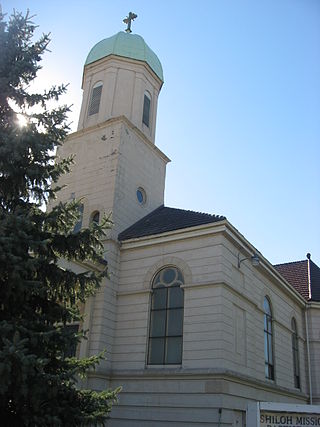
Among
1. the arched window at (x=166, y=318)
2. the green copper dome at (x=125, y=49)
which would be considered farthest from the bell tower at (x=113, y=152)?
the arched window at (x=166, y=318)

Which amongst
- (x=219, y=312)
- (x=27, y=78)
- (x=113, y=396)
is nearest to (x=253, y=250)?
(x=219, y=312)

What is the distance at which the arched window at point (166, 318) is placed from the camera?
53.1 feet

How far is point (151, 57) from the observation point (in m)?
24.6

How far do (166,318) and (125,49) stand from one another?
1473cm

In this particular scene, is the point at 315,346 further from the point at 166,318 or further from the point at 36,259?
the point at 36,259

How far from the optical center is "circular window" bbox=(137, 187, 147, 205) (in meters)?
21.7

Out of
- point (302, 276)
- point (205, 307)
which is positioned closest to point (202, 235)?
point (205, 307)

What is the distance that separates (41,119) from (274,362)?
1526 centimetres

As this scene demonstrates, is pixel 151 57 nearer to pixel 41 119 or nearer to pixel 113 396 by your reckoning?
pixel 41 119

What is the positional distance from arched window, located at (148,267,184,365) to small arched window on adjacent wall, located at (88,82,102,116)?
10093mm

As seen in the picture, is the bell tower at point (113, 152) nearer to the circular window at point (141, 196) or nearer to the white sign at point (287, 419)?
the circular window at point (141, 196)

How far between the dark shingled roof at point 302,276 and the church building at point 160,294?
7.35 feet

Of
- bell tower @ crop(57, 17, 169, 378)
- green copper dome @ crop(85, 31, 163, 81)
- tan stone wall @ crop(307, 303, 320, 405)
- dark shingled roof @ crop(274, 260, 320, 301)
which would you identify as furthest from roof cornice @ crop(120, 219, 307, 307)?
green copper dome @ crop(85, 31, 163, 81)

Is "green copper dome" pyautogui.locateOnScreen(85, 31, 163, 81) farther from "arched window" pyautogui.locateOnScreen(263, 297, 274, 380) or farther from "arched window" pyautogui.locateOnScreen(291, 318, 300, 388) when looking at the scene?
"arched window" pyautogui.locateOnScreen(291, 318, 300, 388)
